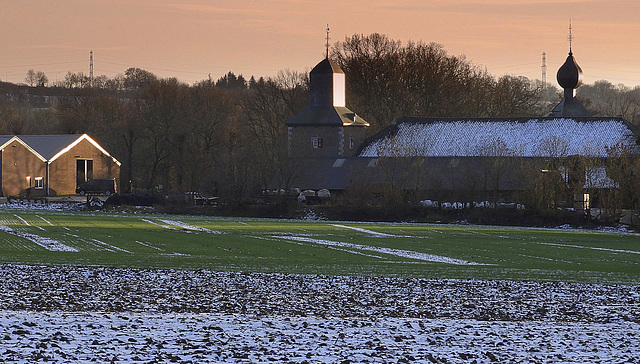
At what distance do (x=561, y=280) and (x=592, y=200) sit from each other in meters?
34.2

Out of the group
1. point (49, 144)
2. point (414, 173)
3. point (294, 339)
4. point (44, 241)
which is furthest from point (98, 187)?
point (294, 339)

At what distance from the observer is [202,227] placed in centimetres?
4597

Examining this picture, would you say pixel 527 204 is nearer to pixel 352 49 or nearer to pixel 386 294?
pixel 386 294

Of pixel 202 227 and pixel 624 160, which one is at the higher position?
pixel 624 160

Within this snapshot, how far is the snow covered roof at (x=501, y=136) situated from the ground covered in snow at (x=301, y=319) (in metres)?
48.6

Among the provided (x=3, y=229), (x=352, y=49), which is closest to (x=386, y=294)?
(x=3, y=229)

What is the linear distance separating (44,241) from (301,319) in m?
19.7

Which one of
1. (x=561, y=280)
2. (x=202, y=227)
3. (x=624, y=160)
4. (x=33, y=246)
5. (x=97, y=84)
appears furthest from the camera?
(x=97, y=84)

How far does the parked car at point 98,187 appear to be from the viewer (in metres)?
79.4

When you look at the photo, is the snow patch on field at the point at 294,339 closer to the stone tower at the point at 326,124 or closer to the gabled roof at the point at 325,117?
the stone tower at the point at 326,124

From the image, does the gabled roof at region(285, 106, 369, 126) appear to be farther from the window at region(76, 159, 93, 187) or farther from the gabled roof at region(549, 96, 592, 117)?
the gabled roof at region(549, 96, 592, 117)

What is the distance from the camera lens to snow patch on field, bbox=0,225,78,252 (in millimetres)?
31391

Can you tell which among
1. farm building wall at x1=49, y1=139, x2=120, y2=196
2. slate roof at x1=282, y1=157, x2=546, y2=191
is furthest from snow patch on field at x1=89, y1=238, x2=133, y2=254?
farm building wall at x1=49, y1=139, x2=120, y2=196

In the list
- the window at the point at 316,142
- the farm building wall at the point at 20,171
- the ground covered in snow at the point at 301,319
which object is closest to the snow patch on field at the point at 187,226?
the ground covered in snow at the point at 301,319
